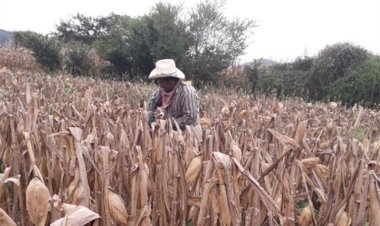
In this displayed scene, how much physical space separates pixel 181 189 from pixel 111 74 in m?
17.7

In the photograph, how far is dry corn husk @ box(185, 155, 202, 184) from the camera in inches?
57.7

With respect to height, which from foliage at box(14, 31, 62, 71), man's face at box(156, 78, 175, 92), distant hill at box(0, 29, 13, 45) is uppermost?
distant hill at box(0, 29, 13, 45)

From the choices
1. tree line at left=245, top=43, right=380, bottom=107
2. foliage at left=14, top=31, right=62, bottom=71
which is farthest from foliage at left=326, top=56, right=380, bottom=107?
foliage at left=14, top=31, right=62, bottom=71

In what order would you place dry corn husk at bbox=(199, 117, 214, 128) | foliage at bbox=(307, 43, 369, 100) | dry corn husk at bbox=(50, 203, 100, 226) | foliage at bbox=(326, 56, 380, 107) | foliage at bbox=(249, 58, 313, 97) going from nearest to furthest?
dry corn husk at bbox=(50, 203, 100, 226) < dry corn husk at bbox=(199, 117, 214, 128) < foliage at bbox=(326, 56, 380, 107) < foliage at bbox=(307, 43, 369, 100) < foliage at bbox=(249, 58, 313, 97)

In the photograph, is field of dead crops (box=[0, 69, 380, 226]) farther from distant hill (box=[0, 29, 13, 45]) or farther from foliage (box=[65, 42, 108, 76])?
distant hill (box=[0, 29, 13, 45])

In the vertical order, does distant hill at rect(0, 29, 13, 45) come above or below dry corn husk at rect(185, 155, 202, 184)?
above

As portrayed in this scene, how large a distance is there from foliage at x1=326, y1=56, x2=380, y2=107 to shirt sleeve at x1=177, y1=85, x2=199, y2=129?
39.3 feet

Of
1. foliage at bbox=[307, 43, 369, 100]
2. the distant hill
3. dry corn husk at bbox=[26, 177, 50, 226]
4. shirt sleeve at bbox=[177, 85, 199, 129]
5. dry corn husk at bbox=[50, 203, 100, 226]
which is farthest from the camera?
the distant hill

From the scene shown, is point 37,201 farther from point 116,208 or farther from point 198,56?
point 198,56

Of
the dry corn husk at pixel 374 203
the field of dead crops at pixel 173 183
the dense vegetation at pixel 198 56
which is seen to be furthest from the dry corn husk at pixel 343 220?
the dense vegetation at pixel 198 56

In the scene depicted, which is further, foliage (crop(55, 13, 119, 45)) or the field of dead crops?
foliage (crop(55, 13, 119, 45))

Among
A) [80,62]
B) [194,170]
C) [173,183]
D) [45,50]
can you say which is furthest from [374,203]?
[45,50]

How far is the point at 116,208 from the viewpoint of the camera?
125 cm

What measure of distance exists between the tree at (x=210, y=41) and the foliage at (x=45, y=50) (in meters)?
5.82
